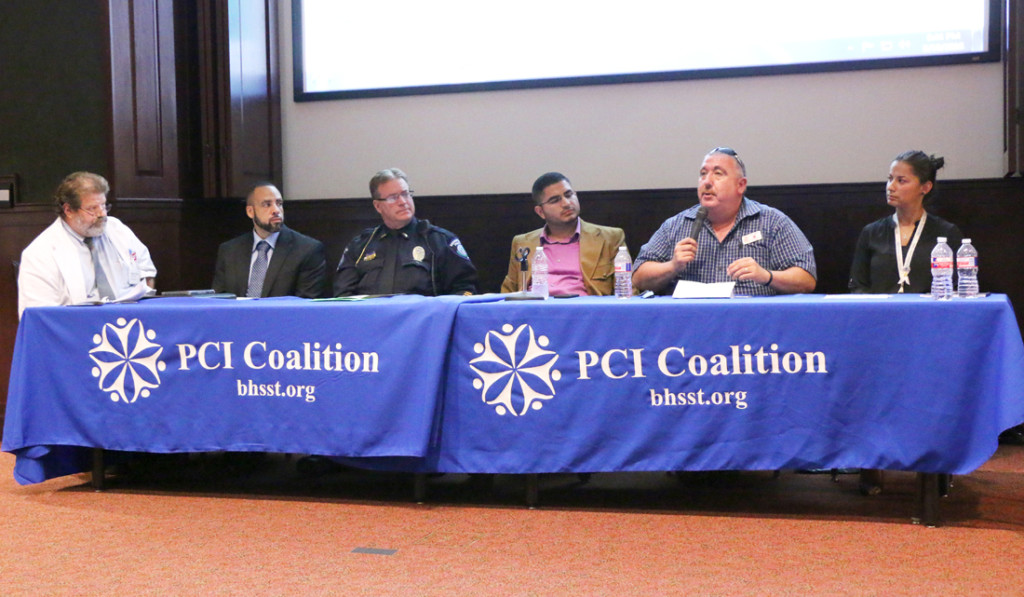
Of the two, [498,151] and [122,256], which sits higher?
[498,151]

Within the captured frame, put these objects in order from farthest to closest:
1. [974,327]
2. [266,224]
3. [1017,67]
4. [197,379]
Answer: [266,224]
[1017,67]
[197,379]
[974,327]

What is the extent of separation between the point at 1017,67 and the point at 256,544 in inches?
131

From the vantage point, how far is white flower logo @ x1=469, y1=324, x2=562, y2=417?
2.84 m

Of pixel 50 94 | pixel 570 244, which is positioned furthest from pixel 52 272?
pixel 570 244

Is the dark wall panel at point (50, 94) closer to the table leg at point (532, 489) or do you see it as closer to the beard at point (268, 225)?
the beard at point (268, 225)

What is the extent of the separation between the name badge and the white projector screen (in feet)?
4.63

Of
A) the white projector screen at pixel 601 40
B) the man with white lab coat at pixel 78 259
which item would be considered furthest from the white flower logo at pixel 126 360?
the white projector screen at pixel 601 40

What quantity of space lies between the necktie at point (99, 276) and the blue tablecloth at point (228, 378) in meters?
0.48

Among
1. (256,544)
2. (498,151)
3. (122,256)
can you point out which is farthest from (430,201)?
(256,544)

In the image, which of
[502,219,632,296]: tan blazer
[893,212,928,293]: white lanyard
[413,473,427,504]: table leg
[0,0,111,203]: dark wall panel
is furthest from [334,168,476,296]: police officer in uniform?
[893,212,928,293]: white lanyard

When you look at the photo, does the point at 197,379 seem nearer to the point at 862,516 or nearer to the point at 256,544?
the point at 256,544

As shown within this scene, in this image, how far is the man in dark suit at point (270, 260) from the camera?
4258 mm

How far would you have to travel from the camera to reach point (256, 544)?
8.54 ft

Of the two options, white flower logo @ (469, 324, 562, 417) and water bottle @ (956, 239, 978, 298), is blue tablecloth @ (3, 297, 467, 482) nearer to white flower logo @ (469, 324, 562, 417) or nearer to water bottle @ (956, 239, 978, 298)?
white flower logo @ (469, 324, 562, 417)
